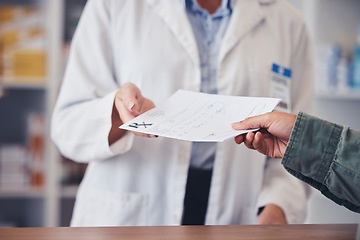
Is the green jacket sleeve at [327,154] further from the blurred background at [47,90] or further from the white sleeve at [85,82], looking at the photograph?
the blurred background at [47,90]

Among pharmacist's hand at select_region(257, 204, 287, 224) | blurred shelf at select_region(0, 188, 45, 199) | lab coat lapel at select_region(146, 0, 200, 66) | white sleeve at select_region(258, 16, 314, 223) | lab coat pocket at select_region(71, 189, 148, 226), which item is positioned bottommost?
blurred shelf at select_region(0, 188, 45, 199)

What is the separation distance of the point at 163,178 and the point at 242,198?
0.77 ft

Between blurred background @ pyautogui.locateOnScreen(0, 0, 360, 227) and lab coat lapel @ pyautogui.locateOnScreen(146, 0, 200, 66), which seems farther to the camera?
blurred background @ pyautogui.locateOnScreen(0, 0, 360, 227)

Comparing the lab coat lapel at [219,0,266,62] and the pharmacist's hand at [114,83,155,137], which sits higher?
the lab coat lapel at [219,0,266,62]

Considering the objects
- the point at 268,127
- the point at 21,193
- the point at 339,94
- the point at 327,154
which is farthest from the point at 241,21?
the point at 21,193

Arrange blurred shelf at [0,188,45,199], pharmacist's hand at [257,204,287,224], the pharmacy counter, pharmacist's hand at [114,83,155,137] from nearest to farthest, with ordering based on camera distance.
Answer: the pharmacy counter < pharmacist's hand at [114,83,155,137] < pharmacist's hand at [257,204,287,224] < blurred shelf at [0,188,45,199]

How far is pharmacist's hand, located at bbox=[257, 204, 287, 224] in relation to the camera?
1.30m

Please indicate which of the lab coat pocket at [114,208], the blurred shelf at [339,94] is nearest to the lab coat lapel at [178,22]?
the lab coat pocket at [114,208]

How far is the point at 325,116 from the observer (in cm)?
271

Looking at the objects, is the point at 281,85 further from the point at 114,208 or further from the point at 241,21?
the point at 114,208

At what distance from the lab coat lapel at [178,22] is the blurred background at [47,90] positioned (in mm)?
1222

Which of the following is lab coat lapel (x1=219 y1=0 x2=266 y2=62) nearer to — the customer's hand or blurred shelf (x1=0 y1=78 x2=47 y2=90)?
the customer's hand

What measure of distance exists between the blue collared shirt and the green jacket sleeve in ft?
1.69

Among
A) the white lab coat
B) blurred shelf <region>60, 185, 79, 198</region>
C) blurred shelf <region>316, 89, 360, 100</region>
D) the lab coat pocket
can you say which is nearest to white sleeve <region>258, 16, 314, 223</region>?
the white lab coat
